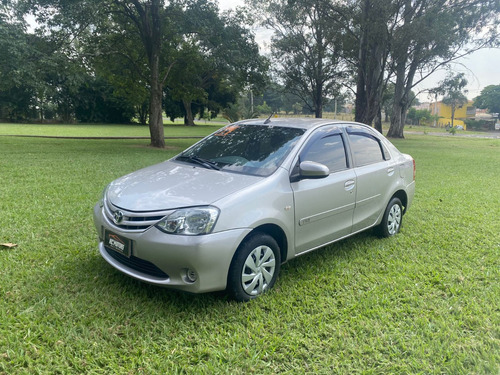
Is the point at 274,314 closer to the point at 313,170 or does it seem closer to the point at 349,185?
the point at 313,170

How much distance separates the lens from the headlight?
2.78m

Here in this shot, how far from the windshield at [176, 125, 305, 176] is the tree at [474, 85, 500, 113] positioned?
9322 cm

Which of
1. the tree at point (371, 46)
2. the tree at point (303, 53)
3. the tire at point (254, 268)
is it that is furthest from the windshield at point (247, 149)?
the tree at point (303, 53)

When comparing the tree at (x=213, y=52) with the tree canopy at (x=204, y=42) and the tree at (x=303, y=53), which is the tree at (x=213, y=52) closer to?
the tree canopy at (x=204, y=42)

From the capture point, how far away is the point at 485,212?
6.26 meters

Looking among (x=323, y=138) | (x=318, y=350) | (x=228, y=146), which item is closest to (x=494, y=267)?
(x=323, y=138)

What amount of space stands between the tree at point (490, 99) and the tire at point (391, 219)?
91.6m

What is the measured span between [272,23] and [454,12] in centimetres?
1259

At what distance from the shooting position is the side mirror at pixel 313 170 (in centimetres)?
334

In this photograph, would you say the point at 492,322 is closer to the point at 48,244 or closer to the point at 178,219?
the point at 178,219

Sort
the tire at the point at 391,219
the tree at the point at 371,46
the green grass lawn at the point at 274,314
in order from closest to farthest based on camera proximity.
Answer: the green grass lawn at the point at 274,314 < the tire at the point at 391,219 < the tree at the point at 371,46

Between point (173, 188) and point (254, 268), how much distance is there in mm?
972

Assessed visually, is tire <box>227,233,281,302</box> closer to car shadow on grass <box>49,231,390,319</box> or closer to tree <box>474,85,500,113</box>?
car shadow on grass <box>49,231,390,319</box>

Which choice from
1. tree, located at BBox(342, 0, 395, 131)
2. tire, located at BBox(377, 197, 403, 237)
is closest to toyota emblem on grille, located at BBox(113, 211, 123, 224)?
tire, located at BBox(377, 197, 403, 237)
